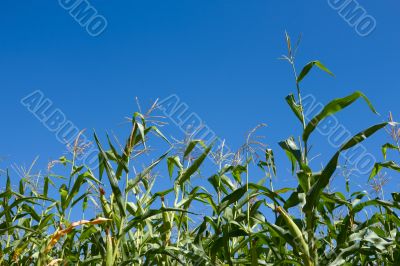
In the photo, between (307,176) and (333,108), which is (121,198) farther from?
(333,108)

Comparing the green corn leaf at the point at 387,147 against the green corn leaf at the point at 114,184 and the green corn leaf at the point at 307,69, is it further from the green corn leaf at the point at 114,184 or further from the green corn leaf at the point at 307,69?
the green corn leaf at the point at 114,184

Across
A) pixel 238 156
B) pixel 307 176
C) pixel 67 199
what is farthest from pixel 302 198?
pixel 67 199

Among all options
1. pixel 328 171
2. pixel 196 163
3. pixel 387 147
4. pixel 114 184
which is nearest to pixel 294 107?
pixel 328 171

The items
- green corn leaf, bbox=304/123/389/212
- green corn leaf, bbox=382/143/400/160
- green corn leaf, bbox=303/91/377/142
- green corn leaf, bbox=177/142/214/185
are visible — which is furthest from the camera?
green corn leaf, bbox=382/143/400/160

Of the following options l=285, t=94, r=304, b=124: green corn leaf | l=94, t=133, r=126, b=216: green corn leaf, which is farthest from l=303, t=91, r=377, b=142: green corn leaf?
l=94, t=133, r=126, b=216: green corn leaf

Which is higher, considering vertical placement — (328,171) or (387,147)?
(387,147)

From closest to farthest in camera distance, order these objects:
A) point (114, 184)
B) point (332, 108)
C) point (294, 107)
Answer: point (332, 108)
point (114, 184)
point (294, 107)

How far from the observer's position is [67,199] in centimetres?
317

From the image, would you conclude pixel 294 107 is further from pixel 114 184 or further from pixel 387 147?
pixel 387 147

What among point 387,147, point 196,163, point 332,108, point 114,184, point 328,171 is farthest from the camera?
point 387,147

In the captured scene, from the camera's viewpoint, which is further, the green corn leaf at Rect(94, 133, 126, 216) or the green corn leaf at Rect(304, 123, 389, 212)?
the green corn leaf at Rect(94, 133, 126, 216)

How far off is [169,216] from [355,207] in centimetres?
126

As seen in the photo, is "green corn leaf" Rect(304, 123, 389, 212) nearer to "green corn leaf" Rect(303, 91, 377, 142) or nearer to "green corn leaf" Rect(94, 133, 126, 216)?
"green corn leaf" Rect(303, 91, 377, 142)

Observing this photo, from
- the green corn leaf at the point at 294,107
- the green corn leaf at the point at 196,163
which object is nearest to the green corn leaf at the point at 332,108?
the green corn leaf at the point at 294,107
